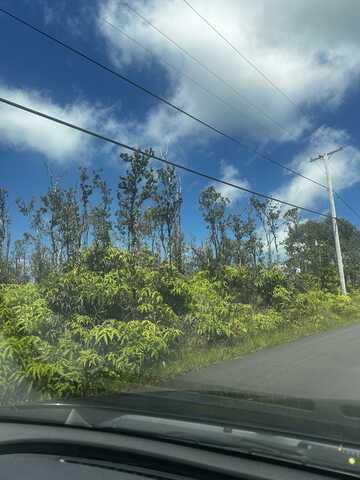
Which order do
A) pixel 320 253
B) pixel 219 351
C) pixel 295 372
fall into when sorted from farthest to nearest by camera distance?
pixel 320 253 < pixel 219 351 < pixel 295 372

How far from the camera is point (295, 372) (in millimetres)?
8305

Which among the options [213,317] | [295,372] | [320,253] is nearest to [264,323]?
[213,317]

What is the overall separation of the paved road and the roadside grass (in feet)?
0.86

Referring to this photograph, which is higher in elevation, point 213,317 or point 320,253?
point 320,253

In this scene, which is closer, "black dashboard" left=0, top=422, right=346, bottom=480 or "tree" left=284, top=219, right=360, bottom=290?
"black dashboard" left=0, top=422, right=346, bottom=480

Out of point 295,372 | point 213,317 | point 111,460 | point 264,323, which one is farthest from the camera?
point 264,323

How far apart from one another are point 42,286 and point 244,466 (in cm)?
824

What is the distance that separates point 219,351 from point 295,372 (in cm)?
236

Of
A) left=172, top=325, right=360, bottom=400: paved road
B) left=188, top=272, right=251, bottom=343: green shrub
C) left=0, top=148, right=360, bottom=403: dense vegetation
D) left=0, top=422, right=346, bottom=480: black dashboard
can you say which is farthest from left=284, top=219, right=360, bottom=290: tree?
left=0, top=422, right=346, bottom=480: black dashboard

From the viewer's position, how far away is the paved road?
699 centimetres

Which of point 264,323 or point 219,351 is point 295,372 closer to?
point 219,351

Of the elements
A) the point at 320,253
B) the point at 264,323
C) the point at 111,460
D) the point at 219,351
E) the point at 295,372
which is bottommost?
the point at 111,460

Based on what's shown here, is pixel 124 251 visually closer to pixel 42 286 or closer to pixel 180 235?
pixel 42 286

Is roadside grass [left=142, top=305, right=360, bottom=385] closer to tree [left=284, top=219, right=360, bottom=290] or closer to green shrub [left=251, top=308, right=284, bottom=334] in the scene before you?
green shrub [left=251, top=308, right=284, bottom=334]
